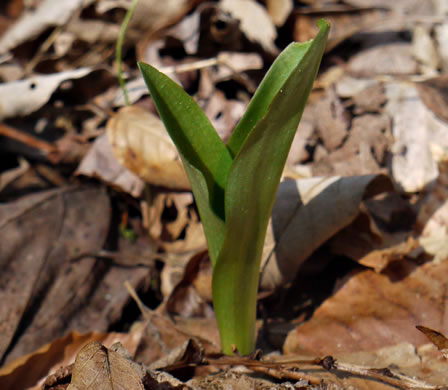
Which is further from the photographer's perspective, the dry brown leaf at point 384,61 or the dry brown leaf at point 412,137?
the dry brown leaf at point 384,61

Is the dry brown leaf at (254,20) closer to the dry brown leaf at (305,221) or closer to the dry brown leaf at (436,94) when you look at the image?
the dry brown leaf at (436,94)

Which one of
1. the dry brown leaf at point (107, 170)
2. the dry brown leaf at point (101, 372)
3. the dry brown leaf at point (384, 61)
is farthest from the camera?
the dry brown leaf at point (384, 61)

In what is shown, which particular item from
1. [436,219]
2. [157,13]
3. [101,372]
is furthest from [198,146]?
[157,13]

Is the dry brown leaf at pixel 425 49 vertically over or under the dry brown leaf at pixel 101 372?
under

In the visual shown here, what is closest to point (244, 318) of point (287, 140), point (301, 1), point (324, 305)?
point (324, 305)

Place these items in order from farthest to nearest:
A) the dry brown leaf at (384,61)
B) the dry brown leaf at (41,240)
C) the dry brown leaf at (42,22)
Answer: the dry brown leaf at (42,22) → the dry brown leaf at (384,61) → the dry brown leaf at (41,240)

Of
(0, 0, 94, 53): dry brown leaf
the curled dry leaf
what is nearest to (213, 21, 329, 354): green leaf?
the curled dry leaf

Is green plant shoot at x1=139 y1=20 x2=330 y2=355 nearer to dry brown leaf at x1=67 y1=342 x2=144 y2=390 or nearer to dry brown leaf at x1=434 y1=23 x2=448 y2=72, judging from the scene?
dry brown leaf at x1=67 y1=342 x2=144 y2=390

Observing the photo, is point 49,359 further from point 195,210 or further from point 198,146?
point 198,146

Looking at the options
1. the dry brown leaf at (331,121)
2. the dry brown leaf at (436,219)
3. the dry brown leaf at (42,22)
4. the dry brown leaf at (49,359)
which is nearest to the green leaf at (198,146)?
the dry brown leaf at (49,359)
